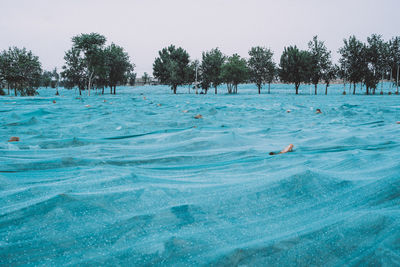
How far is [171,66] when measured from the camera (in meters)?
40.6

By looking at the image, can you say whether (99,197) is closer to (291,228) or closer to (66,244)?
(66,244)

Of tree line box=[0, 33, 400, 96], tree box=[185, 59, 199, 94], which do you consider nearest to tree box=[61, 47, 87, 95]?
tree line box=[0, 33, 400, 96]

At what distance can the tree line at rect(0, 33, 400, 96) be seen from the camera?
2997 centimetres

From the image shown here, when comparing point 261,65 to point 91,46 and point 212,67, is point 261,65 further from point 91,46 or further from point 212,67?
point 91,46

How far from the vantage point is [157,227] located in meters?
1.36

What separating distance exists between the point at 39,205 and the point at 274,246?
125cm

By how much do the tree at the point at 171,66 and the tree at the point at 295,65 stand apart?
14.9 meters

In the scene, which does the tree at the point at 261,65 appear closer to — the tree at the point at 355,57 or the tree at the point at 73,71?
the tree at the point at 355,57

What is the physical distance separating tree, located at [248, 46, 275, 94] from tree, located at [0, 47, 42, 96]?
29917 mm

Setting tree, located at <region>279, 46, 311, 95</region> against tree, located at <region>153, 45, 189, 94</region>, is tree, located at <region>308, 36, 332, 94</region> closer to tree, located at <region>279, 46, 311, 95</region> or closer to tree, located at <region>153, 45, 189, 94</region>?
tree, located at <region>279, 46, 311, 95</region>

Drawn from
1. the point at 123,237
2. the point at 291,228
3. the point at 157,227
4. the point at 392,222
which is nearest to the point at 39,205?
the point at 123,237

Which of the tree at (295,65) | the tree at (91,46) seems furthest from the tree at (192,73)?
the tree at (91,46)

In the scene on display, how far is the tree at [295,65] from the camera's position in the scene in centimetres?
3694

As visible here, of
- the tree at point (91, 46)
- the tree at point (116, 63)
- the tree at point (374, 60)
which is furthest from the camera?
the tree at point (116, 63)
